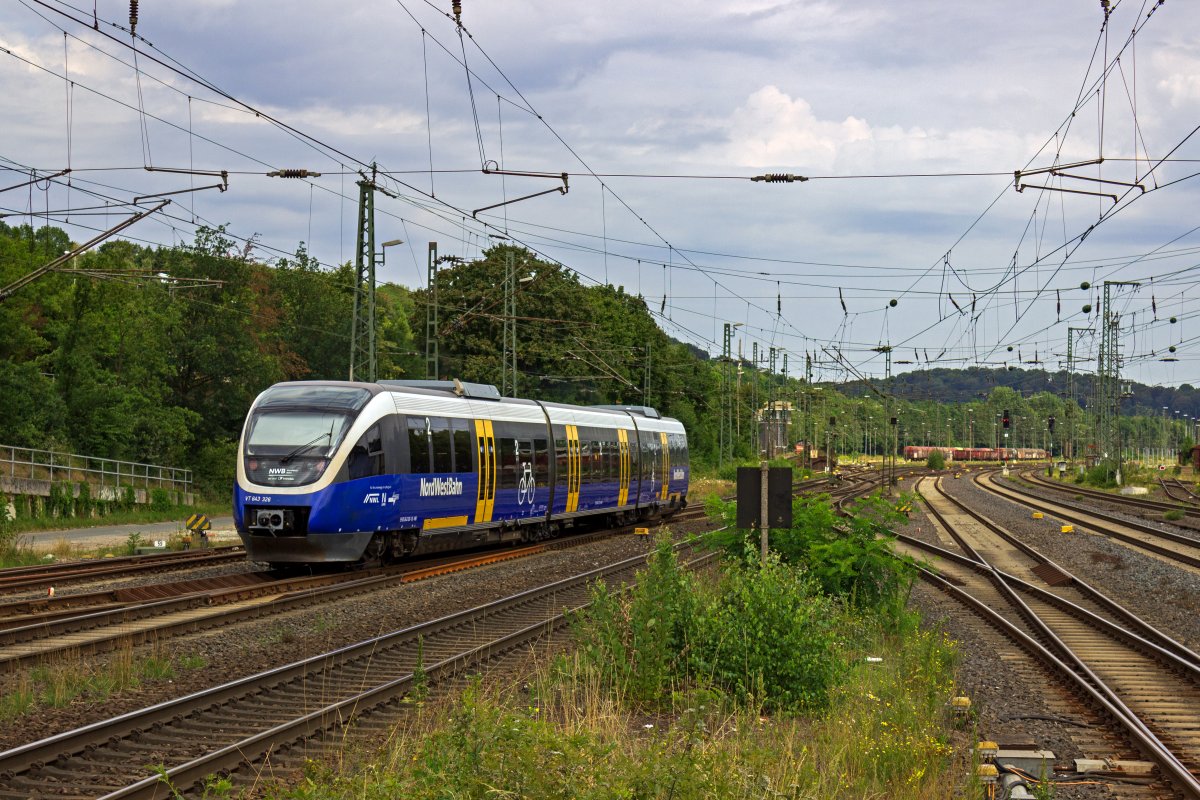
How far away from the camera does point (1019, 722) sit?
38.3ft

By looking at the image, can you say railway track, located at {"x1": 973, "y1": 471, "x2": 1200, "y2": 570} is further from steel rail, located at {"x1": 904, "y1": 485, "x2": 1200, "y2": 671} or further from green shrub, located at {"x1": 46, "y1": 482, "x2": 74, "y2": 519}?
green shrub, located at {"x1": 46, "y1": 482, "x2": 74, "y2": 519}

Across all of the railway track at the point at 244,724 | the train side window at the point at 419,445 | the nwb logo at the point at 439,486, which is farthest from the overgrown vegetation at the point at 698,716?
the nwb logo at the point at 439,486

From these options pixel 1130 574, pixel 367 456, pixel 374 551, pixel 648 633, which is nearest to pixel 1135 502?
pixel 1130 574

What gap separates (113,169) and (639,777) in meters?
21.4

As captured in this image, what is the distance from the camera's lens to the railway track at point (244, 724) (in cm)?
816

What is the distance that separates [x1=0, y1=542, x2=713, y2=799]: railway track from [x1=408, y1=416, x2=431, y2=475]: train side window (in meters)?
7.67

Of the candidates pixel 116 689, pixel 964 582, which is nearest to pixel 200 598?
pixel 116 689

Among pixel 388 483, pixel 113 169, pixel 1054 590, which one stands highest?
pixel 113 169

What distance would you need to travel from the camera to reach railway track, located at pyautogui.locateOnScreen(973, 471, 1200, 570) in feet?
100

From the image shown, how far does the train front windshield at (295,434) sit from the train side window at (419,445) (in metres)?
1.56

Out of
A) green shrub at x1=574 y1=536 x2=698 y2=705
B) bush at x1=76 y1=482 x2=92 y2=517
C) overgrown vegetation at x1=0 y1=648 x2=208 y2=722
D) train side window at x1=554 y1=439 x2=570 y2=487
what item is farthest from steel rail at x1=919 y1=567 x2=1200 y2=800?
bush at x1=76 y1=482 x2=92 y2=517

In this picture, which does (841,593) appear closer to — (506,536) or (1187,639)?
(1187,639)

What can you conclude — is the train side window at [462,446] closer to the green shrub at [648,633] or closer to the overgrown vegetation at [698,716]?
the overgrown vegetation at [698,716]

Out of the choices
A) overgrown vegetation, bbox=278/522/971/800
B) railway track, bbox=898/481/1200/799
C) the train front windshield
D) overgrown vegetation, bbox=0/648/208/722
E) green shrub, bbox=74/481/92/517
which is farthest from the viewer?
green shrub, bbox=74/481/92/517
